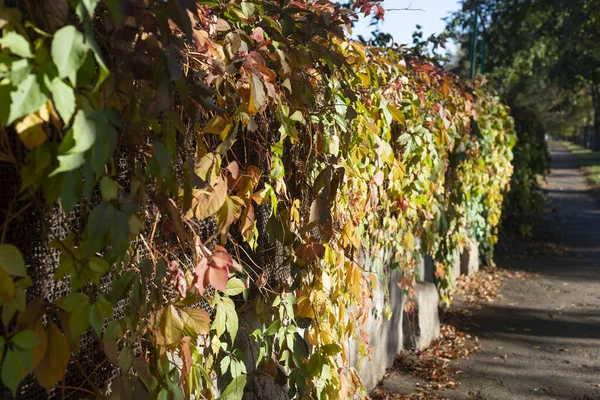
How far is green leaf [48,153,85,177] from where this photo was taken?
4.33 ft

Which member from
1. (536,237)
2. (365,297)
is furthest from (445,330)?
(536,237)

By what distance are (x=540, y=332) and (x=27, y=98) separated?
638 centimetres

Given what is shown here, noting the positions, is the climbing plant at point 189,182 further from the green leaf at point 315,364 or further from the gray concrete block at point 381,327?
the gray concrete block at point 381,327

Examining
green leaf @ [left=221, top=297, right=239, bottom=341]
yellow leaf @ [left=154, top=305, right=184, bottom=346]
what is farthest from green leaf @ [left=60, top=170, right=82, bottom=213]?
green leaf @ [left=221, top=297, right=239, bottom=341]

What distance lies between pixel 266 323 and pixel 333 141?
33.0 inches

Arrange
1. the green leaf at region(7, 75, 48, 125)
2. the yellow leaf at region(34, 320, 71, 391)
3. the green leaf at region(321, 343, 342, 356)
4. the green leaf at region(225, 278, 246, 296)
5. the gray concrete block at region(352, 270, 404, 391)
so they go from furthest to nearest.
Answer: the gray concrete block at region(352, 270, 404, 391) < the green leaf at region(321, 343, 342, 356) < the green leaf at region(225, 278, 246, 296) < the yellow leaf at region(34, 320, 71, 391) < the green leaf at region(7, 75, 48, 125)

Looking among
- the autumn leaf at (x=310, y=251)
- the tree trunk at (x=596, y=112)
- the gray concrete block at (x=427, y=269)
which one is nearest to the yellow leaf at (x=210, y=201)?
the autumn leaf at (x=310, y=251)

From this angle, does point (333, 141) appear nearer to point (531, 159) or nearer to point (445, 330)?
point (445, 330)

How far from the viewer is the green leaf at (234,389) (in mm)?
2379

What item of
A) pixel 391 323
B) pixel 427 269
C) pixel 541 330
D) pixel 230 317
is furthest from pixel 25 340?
pixel 541 330

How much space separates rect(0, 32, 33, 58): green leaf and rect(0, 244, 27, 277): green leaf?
0.38 m

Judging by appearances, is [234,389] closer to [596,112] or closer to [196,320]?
[196,320]

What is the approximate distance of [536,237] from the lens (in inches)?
511

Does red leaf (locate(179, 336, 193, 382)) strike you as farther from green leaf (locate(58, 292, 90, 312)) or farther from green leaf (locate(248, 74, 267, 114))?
green leaf (locate(248, 74, 267, 114))
